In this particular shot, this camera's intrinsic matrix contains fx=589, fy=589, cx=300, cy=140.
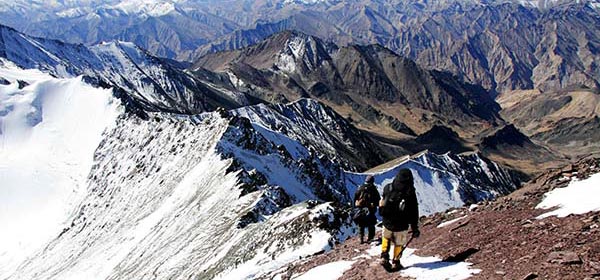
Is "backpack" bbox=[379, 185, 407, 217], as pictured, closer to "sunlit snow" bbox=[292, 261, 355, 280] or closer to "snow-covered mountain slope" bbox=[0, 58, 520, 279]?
"sunlit snow" bbox=[292, 261, 355, 280]

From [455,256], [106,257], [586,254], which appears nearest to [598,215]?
[586,254]

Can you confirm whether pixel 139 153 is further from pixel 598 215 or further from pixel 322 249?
pixel 598 215

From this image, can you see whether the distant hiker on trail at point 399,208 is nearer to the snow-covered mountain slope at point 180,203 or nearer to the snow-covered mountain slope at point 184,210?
the snow-covered mountain slope at point 180,203

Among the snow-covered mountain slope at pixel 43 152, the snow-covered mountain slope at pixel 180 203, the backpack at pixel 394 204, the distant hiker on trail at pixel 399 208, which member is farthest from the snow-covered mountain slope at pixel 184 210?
the backpack at pixel 394 204

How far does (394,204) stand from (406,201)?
0.38 metres

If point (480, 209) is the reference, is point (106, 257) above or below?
below

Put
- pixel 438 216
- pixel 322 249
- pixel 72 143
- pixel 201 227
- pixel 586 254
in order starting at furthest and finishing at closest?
pixel 72 143
pixel 201 227
pixel 322 249
pixel 438 216
pixel 586 254

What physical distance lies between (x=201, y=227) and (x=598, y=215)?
4855cm

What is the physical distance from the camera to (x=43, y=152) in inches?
5463

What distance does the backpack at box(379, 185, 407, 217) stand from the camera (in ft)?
59.2

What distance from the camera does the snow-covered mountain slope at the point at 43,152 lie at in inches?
4257

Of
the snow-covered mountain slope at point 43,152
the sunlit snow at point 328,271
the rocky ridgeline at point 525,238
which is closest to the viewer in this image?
the rocky ridgeline at point 525,238

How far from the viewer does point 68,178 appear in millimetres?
122125

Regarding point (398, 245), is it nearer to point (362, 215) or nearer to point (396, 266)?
point (396, 266)
